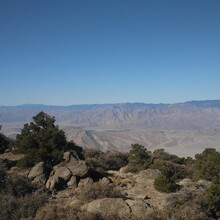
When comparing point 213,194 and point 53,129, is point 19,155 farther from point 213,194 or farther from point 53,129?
point 213,194

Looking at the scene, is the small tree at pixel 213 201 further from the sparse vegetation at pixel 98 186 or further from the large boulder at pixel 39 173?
the large boulder at pixel 39 173

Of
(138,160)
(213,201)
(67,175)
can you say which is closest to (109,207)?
(213,201)

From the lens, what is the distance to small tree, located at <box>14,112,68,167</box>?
25.8 meters

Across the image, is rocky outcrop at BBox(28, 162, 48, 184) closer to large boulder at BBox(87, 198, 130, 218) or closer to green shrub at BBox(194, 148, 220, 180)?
large boulder at BBox(87, 198, 130, 218)

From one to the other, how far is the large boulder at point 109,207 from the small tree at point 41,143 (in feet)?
33.5

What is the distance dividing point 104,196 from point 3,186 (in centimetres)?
528

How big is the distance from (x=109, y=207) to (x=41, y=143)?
43.5 ft

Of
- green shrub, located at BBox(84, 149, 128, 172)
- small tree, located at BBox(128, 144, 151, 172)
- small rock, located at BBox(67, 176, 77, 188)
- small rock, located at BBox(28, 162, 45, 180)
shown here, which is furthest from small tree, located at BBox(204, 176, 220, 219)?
green shrub, located at BBox(84, 149, 128, 172)

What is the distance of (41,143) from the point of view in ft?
90.5

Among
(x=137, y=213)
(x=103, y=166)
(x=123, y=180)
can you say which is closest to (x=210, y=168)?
(x=123, y=180)

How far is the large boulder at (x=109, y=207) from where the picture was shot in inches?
596

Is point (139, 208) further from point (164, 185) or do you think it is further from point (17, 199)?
point (17, 199)

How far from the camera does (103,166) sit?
27.6m

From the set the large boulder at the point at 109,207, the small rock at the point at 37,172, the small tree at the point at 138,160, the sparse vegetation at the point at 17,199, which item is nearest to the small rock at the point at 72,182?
the small rock at the point at 37,172
